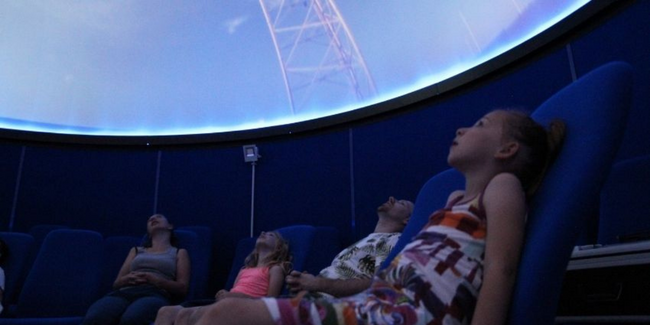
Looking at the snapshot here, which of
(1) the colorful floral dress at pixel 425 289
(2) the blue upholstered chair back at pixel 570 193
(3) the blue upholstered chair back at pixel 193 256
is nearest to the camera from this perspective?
(2) the blue upholstered chair back at pixel 570 193

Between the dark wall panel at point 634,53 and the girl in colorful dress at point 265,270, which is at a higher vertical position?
the dark wall panel at point 634,53

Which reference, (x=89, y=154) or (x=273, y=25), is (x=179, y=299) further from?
(x=273, y=25)

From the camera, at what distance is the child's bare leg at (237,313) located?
0.77m

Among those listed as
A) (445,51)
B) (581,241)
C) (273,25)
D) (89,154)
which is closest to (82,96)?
(89,154)

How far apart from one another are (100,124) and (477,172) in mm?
4510

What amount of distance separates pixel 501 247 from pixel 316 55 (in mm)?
3999

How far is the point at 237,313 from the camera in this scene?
78 centimetres

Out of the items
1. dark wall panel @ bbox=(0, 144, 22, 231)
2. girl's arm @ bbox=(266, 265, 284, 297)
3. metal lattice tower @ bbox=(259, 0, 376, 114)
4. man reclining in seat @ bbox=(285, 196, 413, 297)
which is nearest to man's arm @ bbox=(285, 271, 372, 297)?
man reclining in seat @ bbox=(285, 196, 413, 297)

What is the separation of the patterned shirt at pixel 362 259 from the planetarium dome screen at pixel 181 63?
2.23m

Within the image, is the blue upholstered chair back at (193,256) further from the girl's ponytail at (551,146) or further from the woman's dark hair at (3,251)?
the girl's ponytail at (551,146)

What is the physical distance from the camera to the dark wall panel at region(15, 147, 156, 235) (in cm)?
405

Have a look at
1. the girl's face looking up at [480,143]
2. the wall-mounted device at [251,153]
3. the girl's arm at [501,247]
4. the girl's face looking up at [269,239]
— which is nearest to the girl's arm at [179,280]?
the girl's face looking up at [269,239]

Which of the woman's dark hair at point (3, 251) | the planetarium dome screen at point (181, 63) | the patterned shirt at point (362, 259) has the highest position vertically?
the planetarium dome screen at point (181, 63)

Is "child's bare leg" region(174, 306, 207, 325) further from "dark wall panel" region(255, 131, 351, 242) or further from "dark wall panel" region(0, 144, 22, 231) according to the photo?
"dark wall panel" region(0, 144, 22, 231)
